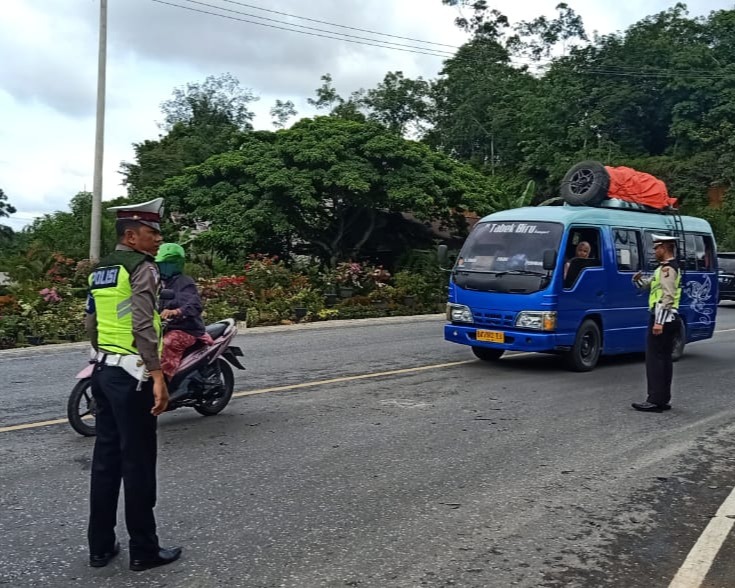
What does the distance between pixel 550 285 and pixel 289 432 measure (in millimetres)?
4654

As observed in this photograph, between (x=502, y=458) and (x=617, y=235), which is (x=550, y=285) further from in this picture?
(x=502, y=458)

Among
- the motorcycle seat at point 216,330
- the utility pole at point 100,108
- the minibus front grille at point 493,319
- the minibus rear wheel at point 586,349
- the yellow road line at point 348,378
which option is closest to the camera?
the motorcycle seat at point 216,330

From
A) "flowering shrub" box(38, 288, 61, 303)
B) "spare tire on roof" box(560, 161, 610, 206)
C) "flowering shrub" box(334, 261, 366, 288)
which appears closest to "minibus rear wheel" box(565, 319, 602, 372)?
"spare tire on roof" box(560, 161, 610, 206)

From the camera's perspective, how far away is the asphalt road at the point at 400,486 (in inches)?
161

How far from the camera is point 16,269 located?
56.3 feet

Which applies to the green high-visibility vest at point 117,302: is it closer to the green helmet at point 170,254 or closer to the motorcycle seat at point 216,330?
the green helmet at point 170,254

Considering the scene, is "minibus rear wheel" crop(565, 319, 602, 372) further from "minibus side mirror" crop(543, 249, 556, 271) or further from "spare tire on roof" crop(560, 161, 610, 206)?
"spare tire on roof" crop(560, 161, 610, 206)

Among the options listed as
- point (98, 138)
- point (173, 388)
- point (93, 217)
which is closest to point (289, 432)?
point (173, 388)

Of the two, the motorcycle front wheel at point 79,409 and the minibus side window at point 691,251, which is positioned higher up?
the minibus side window at point 691,251

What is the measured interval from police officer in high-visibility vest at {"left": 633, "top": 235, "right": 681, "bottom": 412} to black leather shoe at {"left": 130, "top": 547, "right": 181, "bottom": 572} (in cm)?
573

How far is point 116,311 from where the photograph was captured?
4.02m

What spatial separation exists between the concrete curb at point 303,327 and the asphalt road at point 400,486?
3.10 m

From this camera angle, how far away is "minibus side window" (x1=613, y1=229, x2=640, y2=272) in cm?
1117

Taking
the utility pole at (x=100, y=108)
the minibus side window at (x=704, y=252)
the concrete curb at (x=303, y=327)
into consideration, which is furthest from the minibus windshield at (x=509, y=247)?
the utility pole at (x=100, y=108)
